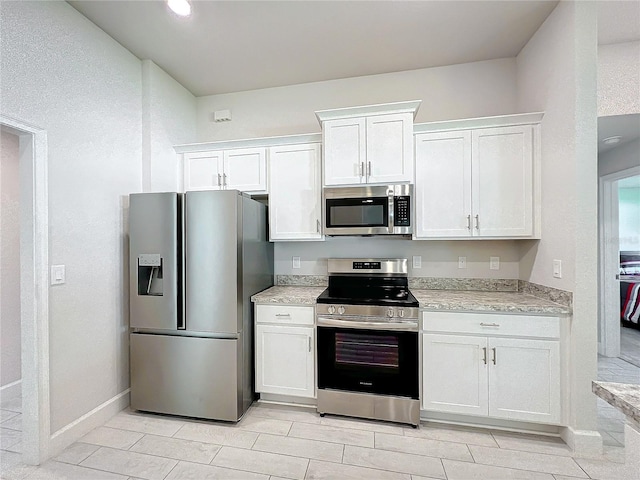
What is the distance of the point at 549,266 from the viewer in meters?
2.25

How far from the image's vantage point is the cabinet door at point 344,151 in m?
2.52

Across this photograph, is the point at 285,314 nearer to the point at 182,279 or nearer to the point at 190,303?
the point at 190,303

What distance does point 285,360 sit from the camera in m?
2.45

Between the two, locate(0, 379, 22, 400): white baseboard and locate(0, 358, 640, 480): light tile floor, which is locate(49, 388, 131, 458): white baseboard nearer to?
locate(0, 358, 640, 480): light tile floor

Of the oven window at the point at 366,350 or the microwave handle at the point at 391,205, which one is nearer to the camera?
the oven window at the point at 366,350

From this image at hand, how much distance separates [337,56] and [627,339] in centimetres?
527

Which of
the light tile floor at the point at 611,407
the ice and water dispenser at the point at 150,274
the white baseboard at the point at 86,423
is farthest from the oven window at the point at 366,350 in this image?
the white baseboard at the point at 86,423

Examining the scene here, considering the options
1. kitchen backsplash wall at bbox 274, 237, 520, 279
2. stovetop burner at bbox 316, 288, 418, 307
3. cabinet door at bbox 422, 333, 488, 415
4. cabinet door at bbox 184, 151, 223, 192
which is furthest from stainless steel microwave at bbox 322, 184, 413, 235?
cabinet door at bbox 184, 151, 223, 192

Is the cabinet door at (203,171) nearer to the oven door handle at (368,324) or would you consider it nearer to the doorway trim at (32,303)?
the doorway trim at (32,303)

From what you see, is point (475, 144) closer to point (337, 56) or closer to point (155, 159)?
point (337, 56)

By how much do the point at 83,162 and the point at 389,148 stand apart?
2.33 m

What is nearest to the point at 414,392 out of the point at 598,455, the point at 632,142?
the point at 598,455

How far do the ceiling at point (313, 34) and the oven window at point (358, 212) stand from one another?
133 centimetres

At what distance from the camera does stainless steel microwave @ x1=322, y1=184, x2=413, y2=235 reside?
2496 mm
